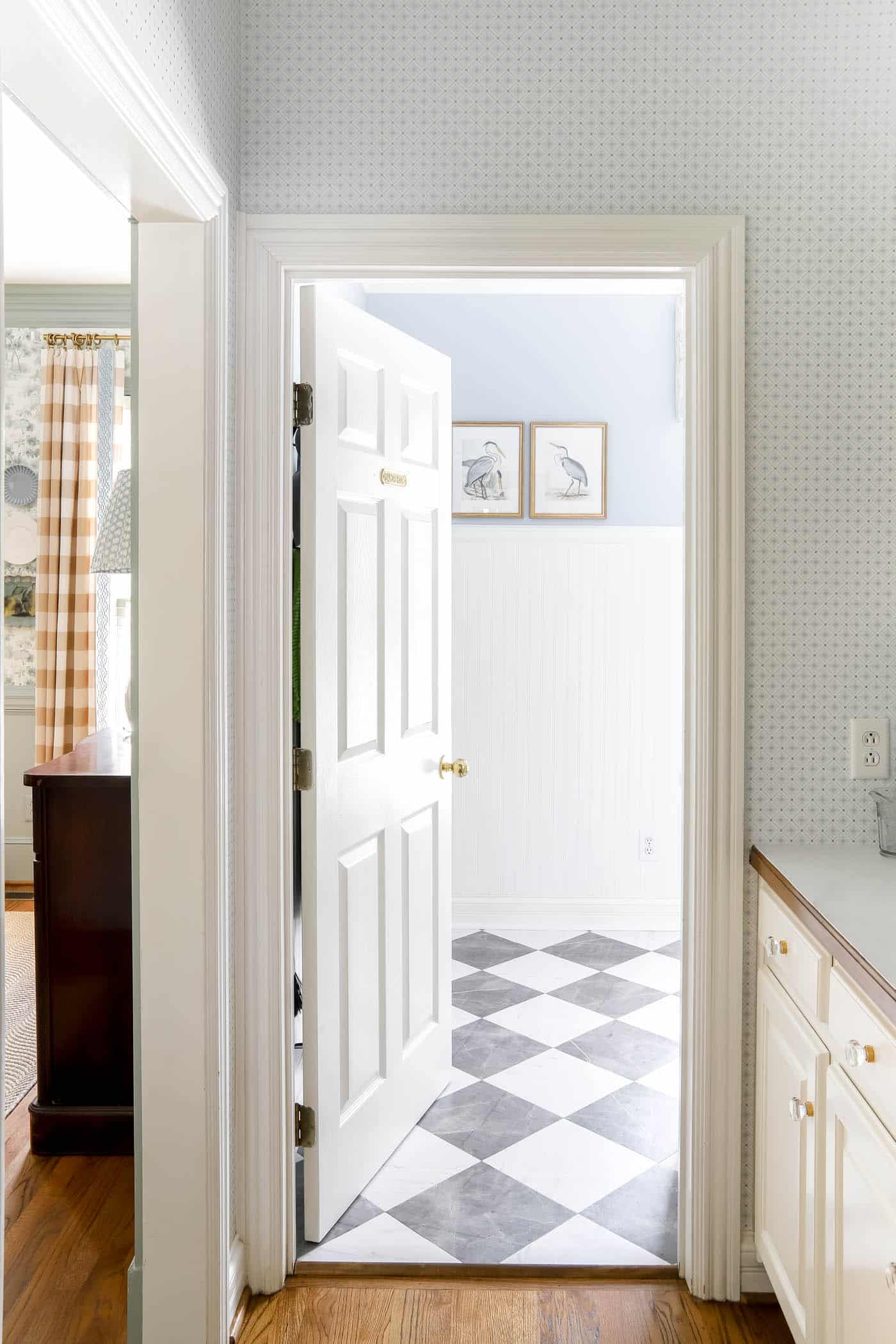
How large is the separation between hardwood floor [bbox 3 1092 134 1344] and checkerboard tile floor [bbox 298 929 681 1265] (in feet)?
1.37

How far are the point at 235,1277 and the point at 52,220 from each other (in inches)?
144

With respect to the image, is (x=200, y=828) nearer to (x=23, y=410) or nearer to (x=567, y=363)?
(x=567, y=363)

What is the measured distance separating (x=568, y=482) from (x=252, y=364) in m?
2.28

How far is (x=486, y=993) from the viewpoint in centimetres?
346

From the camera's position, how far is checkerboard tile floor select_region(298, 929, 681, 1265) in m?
2.14

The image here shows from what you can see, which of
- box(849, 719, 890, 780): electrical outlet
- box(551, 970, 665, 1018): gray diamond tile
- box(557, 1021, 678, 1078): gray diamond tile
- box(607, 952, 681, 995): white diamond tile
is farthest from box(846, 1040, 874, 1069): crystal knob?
box(607, 952, 681, 995): white diamond tile

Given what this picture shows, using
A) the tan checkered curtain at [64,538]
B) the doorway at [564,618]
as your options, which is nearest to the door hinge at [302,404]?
the doorway at [564,618]

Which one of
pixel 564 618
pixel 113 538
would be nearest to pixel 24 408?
pixel 113 538

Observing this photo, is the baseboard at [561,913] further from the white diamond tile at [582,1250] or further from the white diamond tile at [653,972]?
→ the white diamond tile at [582,1250]

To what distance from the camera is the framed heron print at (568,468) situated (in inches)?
157

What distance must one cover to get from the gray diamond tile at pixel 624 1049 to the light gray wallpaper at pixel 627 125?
2004mm

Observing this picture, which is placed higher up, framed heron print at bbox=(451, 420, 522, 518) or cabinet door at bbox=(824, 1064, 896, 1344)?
framed heron print at bbox=(451, 420, 522, 518)

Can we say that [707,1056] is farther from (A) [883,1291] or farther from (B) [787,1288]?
(A) [883,1291]

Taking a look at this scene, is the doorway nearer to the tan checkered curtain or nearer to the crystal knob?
the tan checkered curtain
